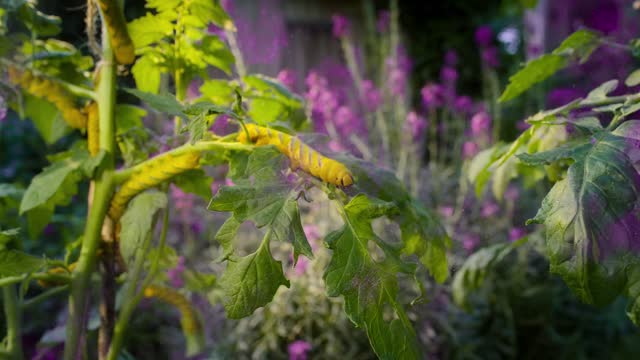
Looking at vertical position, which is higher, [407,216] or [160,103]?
[160,103]

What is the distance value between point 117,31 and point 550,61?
679 mm

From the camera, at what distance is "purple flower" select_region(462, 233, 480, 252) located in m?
2.38

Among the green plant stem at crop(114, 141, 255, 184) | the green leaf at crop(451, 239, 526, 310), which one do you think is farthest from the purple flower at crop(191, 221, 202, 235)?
the green plant stem at crop(114, 141, 255, 184)

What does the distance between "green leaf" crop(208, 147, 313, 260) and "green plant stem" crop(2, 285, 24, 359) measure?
1.48 feet

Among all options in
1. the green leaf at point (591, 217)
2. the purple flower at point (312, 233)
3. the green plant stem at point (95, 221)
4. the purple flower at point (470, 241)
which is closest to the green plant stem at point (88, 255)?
the green plant stem at point (95, 221)

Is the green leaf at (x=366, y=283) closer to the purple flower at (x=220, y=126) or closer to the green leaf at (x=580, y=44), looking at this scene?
the purple flower at (x=220, y=126)

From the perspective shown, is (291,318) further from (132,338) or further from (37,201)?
(37,201)

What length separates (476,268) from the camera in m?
1.17

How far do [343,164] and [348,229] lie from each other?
0.33ft

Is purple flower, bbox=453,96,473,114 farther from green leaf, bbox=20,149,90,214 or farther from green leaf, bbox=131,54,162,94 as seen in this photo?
green leaf, bbox=20,149,90,214

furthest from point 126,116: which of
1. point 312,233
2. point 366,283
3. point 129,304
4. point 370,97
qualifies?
point 370,97

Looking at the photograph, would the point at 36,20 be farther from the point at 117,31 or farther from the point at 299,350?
the point at 299,350

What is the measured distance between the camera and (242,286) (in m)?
0.67

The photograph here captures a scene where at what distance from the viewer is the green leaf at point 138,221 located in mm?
893
